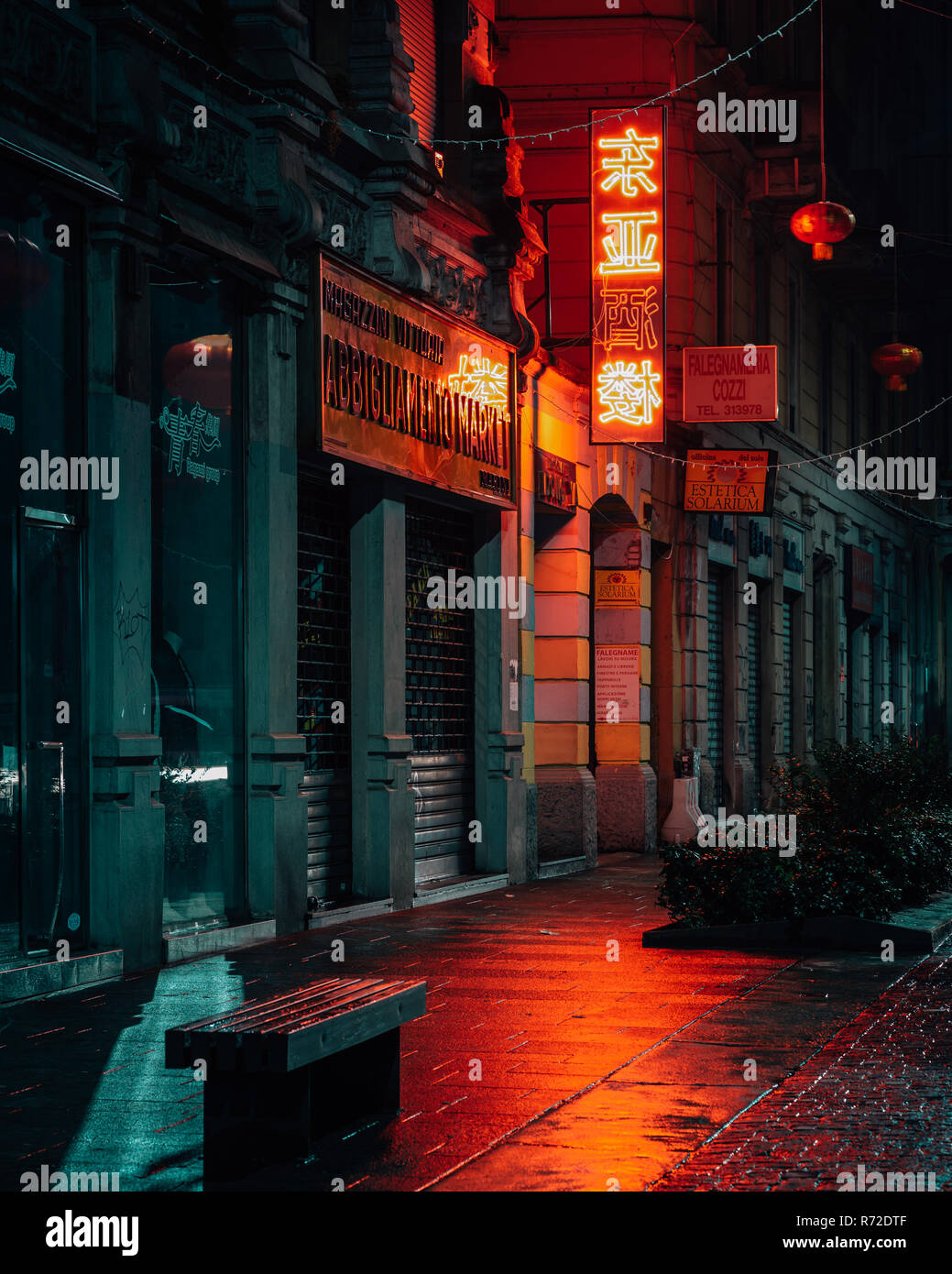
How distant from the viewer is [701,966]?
1141 cm

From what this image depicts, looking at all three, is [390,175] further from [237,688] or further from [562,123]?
[562,123]

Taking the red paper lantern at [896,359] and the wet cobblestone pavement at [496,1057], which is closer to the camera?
the wet cobblestone pavement at [496,1057]

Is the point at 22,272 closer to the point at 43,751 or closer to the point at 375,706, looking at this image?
the point at 43,751

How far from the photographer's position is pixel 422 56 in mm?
17188

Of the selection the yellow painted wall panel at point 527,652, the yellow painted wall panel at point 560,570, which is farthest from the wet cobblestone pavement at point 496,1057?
the yellow painted wall panel at point 560,570

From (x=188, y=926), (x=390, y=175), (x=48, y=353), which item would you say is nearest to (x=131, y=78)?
(x=48, y=353)

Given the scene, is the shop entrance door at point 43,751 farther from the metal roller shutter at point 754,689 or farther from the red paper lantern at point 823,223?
the metal roller shutter at point 754,689

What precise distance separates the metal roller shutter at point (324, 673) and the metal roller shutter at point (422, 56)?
419cm

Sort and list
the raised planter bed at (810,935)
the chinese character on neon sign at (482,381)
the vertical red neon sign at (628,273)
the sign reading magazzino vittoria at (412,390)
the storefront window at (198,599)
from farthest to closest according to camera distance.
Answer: the vertical red neon sign at (628,273), the chinese character on neon sign at (482,381), the sign reading magazzino vittoria at (412,390), the raised planter bed at (810,935), the storefront window at (198,599)

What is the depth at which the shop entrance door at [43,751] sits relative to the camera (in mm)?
10117

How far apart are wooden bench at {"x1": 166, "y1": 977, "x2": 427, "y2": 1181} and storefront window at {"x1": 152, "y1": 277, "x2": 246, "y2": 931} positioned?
5125mm

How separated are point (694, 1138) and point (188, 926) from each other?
6.06 metres

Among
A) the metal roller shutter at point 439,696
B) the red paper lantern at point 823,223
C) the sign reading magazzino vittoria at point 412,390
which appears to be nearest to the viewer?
the sign reading magazzino vittoria at point 412,390

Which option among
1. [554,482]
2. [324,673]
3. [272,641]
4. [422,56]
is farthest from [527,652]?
[272,641]
